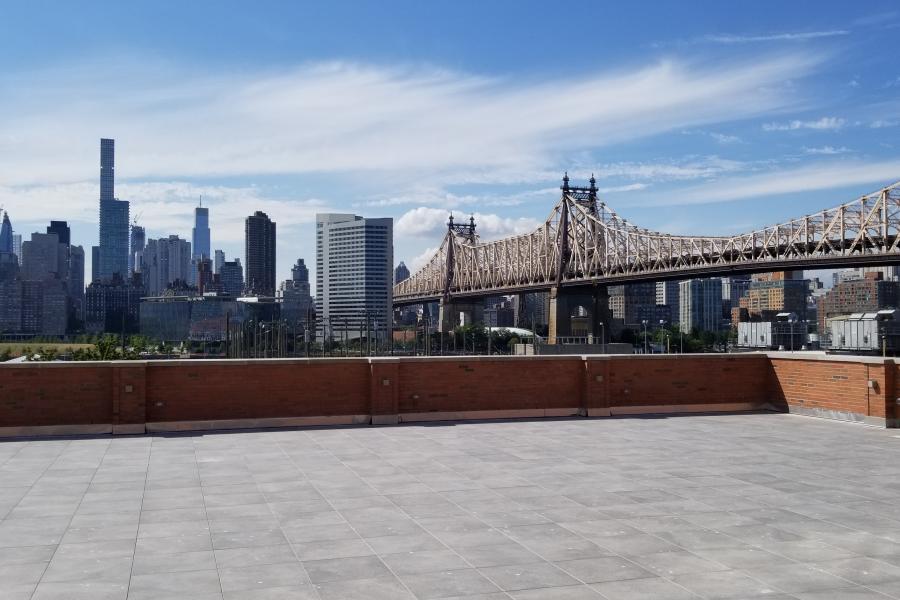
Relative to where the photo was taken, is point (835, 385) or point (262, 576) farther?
point (835, 385)

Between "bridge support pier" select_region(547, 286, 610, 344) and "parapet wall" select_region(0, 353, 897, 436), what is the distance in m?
81.3

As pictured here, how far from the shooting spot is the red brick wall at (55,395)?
54.3 feet

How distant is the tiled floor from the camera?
307 inches

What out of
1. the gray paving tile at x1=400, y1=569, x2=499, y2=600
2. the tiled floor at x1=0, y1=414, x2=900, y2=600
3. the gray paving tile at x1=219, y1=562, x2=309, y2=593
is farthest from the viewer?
the tiled floor at x1=0, y1=414, x2=900, y2=600

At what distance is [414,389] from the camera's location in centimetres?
1908

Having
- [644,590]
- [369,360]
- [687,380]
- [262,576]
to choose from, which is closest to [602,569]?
[644,590]

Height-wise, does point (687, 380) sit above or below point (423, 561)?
above

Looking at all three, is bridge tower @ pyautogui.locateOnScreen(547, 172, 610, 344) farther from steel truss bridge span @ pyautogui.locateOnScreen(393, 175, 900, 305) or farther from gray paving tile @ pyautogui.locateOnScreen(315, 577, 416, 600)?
gray paving tile @ pyautogui.locateOnScreen(315, 577, 416, 600)

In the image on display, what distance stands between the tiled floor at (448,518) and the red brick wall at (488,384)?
2854 millimetres

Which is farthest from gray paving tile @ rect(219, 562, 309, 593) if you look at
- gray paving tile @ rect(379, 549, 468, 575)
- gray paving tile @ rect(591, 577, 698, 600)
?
gray paving tile @ rect(591, 577, 698, 600)

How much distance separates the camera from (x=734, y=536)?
9352 millimetres

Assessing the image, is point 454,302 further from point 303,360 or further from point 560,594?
point 560,594

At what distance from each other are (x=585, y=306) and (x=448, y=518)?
101925 millimetres

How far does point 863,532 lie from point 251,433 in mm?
11117
